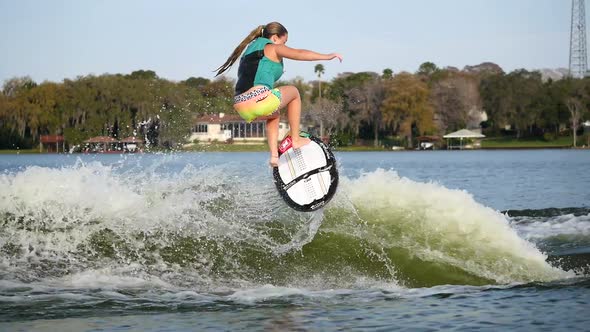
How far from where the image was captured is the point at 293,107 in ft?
35.8

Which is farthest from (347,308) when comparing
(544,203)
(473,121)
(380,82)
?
(473,121)

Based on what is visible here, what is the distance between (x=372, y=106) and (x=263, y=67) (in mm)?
104662

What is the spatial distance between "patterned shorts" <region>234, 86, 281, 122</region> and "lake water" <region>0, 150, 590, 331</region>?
2096 millimetres

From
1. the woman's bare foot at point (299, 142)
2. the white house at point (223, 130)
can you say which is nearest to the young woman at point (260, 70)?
the woman's bare foot at point (299, 142)

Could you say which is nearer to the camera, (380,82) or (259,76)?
(259,76)

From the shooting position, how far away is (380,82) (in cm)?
12081

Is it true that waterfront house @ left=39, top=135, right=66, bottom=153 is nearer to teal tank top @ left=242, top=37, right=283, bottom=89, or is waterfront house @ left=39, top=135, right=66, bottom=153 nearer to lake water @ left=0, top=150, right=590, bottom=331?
lake water @ left=0, top=150, right=590, bottom=331

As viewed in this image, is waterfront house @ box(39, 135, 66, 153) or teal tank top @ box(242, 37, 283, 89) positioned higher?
teal tank top @ box(242, 37, 283, 89)

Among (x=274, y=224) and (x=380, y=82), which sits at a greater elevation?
(x=380, y=82)

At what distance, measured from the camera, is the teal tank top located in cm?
1037

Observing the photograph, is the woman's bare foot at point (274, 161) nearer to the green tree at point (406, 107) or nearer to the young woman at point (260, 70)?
the young woman at point (260, 70)

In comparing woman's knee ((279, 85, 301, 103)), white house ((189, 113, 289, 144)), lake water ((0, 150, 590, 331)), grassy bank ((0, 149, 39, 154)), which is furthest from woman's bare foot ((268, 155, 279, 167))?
grassy bank ((0, 149, 39, 154))

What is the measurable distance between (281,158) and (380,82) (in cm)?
11060

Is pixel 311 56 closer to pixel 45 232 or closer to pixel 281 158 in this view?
pixel 281 158
